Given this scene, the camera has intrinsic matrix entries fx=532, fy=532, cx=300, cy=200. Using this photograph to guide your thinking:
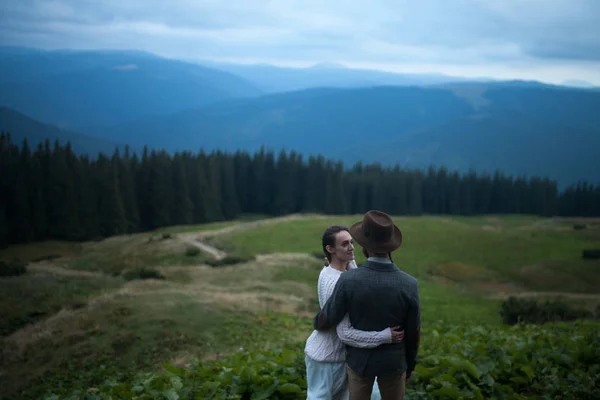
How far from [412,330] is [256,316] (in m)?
19.4

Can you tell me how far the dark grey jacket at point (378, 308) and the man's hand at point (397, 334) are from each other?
0.06m

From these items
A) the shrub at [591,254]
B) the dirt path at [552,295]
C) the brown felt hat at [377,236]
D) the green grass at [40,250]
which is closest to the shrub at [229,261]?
the dirt path at [552,295]

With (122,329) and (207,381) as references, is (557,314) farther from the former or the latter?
(207,381)

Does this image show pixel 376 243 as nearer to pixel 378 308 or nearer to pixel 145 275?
pixel 378 308

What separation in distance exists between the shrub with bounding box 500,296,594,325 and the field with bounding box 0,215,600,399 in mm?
836

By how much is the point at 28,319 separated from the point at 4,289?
489 cm

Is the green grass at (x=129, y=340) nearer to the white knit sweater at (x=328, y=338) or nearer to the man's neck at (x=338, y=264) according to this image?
the white knit sweater at (x=328, y=338)

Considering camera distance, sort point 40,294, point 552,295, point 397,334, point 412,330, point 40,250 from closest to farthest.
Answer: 1. point 397,334
2. point 412,330
3. point 40,294
4. point 552,295
5. point 40,250

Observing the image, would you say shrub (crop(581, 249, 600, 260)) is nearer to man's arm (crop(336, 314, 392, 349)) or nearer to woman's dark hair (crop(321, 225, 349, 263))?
woman's dark hair (crop(321, 225, 349, 263))

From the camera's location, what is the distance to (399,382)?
634 cm

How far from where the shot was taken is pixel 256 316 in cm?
2498

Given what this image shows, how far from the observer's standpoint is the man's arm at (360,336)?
20.1 feet

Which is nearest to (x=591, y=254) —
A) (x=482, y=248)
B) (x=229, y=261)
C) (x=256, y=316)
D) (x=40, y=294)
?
(x=482, y=248)

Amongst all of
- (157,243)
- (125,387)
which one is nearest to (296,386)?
(125,387)
